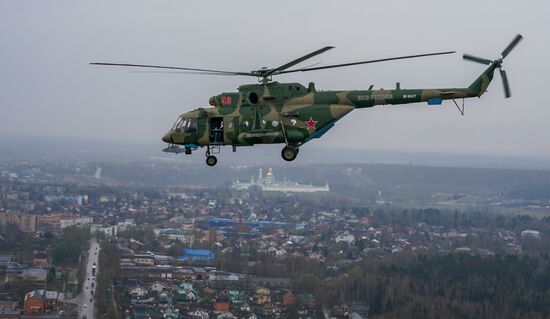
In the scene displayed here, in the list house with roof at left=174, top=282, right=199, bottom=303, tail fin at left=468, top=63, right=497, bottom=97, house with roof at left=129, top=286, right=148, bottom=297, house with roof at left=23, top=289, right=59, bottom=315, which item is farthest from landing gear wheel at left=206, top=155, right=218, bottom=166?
house with roof at left=129, top=286, right=148, bottom=297

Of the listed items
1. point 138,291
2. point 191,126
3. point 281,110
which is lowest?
point 138,291

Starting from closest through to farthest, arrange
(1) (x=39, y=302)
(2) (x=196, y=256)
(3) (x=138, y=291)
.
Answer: (1) (x=39, y=302), (3) (x=138, y=291), (2) (x=196, y=256)

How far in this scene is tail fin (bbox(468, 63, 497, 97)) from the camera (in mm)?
24531

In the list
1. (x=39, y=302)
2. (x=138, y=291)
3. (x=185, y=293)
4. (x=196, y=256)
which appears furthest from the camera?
(x=196, y=256)

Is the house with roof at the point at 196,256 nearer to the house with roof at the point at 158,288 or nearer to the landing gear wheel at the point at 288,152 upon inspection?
the house with roof at the point at 158,288

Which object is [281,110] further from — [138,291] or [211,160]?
[138,291]

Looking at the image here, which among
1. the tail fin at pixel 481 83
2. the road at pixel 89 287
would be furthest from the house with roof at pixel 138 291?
the tail fin at pixel 481 83

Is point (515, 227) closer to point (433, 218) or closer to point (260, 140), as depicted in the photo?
point (433, 218)

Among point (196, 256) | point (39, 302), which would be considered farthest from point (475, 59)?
point (196, 256)

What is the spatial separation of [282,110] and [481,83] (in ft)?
16.3

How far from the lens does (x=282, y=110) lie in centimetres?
2388

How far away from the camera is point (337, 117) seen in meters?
24.0

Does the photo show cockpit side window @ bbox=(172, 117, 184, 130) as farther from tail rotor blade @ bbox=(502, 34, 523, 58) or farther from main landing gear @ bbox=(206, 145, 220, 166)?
tail rotor blade @ bbox=(502, 34, 523, 58)

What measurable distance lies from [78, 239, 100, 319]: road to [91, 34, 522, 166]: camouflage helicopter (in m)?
27.9
